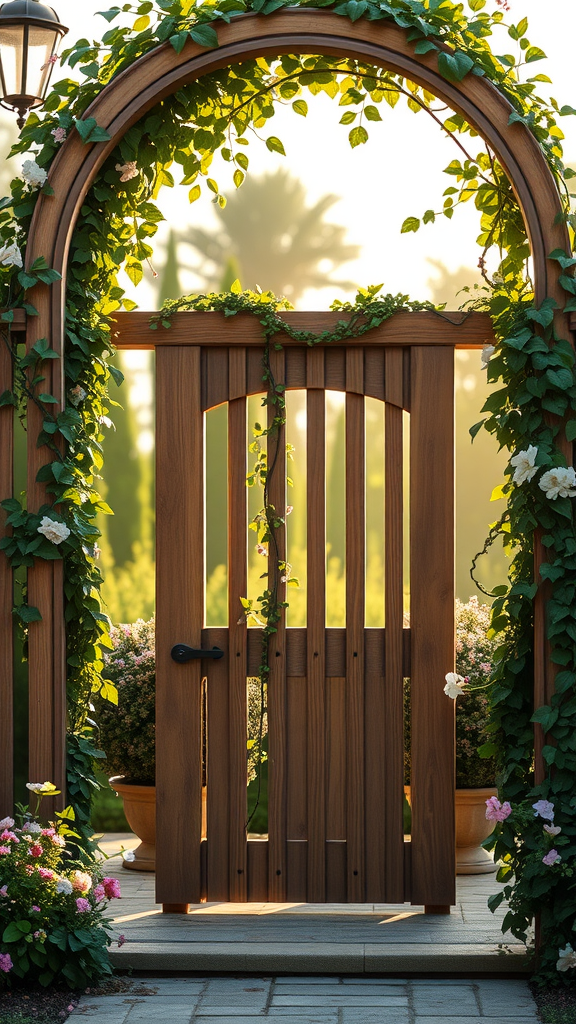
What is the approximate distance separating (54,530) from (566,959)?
79.5 inches

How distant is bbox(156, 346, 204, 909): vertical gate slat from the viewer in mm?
3770

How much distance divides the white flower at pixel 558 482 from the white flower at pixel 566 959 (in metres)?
1.34

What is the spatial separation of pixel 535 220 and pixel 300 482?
3.93m

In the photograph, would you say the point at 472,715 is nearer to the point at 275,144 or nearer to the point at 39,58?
the point at 275,144

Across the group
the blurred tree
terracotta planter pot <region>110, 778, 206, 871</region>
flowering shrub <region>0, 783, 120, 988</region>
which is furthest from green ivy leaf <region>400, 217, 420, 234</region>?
the blurred tree

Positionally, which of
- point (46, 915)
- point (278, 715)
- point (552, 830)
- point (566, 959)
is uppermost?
point (278, 715)

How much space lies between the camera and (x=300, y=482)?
7129 mm

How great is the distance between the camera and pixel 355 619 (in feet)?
12.4

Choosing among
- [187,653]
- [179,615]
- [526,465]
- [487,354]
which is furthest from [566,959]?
[487,354]

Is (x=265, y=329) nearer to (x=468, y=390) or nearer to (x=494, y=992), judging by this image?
(x=494, y=992)

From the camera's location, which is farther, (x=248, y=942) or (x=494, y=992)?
(x=248, y=942)

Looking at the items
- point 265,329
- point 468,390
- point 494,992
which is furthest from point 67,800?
point 468,390

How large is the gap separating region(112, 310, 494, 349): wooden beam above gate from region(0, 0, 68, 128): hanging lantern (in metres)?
0.85

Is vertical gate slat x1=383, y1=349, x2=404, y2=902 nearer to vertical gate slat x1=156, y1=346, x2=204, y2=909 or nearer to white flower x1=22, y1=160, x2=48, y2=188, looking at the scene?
vertical gate slat x1=156, y1=346, x2=204, y2=909
